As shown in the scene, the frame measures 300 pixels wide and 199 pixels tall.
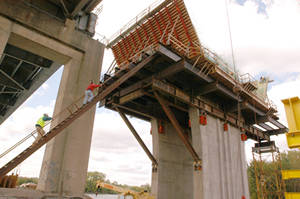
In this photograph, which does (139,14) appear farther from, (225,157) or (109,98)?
(225,157)

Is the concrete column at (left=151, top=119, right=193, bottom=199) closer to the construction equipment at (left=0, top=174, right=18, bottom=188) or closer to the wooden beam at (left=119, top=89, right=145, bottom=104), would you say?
the wooden beam at (left=119, top=89, right=145, bottom=104)

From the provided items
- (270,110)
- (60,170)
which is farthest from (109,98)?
(270,110)

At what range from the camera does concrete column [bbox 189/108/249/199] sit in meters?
15.0

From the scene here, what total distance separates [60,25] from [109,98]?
8.30m

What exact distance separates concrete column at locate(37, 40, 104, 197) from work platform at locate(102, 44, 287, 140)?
11.4 ft

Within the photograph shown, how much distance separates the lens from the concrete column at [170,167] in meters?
17.9

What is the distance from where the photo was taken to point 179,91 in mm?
15961

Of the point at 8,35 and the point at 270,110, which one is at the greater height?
the point at 270,110

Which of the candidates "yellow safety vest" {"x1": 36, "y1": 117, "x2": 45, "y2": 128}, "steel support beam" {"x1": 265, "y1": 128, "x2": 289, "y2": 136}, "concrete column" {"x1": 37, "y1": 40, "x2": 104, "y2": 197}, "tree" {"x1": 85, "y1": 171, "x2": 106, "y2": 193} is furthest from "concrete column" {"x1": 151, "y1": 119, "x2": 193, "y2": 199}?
"tree" {"x1": 85, "y1": 171, "x2": 106, "y2": 193}

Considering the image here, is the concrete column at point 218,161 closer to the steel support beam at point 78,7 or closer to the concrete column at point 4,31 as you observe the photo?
the steel support beam at point 78,7

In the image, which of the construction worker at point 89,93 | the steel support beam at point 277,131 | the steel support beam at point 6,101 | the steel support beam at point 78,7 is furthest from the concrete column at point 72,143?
the steel support beam at point 277,131

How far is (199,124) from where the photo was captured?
53.4ft

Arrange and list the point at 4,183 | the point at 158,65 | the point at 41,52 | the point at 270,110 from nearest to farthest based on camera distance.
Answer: the point at 4,183 < the point at 41,52 < the point at 158,65 < the point at 270,110

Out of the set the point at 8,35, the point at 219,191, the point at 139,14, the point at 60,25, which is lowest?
the point at 219,191
